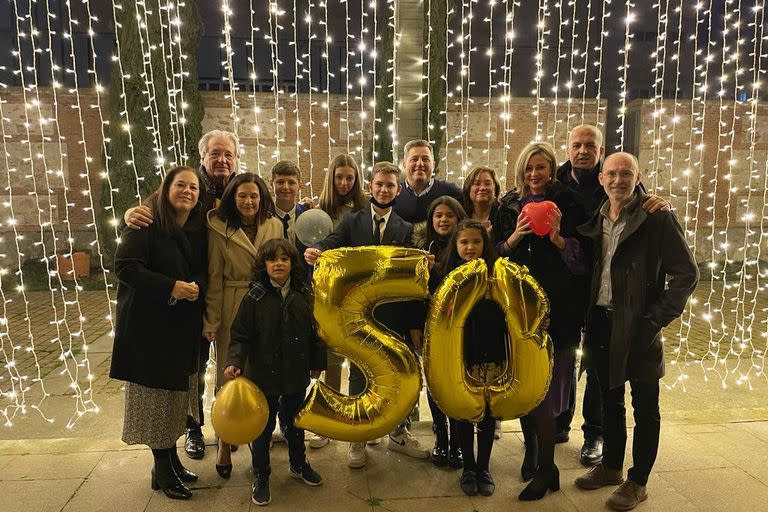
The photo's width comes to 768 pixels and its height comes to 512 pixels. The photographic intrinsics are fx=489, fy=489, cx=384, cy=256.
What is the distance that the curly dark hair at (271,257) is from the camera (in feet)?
8.40

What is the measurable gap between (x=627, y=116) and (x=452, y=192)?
38.2 ft

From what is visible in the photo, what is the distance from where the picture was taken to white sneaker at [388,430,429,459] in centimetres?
303

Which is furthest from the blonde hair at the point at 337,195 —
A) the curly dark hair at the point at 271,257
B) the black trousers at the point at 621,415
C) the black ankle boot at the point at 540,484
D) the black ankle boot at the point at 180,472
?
the black ankle boot at the point at 540,484

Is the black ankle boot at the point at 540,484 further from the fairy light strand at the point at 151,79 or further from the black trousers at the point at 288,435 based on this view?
the fairy light strand at the point at 151,79

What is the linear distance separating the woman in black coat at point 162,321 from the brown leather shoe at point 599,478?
2.16 metres

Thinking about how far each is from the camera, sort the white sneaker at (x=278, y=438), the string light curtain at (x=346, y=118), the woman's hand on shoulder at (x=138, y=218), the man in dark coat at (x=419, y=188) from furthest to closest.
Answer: the string light curtain at (x=346, y=118) → the white sneaker at (x=278, y=438) → the man in dark coat at (x=419, y=188) → the woman's hand on shoulder at (x=138, y=218)

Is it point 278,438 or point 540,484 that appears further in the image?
point 278,438

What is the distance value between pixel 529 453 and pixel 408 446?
2.42 feet

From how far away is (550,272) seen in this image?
265cm

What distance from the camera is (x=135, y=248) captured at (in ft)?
8.16

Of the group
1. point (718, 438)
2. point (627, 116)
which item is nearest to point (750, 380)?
point (718, 438)

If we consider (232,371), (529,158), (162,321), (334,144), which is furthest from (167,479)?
(334,144)

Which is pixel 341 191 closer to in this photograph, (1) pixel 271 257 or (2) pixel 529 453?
(1) pixel 271 257

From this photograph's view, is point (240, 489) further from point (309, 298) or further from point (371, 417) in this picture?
point (309, 298)
